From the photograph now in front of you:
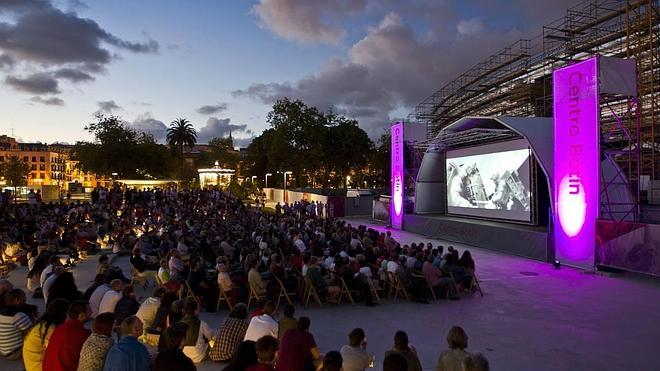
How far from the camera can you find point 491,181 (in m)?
19.6

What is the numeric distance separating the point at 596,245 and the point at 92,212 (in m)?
21.7

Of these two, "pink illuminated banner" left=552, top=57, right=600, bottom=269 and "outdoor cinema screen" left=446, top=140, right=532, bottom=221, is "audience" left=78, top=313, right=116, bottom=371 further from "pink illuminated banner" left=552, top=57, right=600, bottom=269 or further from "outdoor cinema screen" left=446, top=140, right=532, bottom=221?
"outdoor cinema screen" left=446, top=140, right=532, bottom=221

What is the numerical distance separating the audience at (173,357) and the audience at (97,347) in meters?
0.77

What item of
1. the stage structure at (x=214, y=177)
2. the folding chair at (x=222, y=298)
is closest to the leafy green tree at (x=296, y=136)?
the stage structure at (x=214, y=177)

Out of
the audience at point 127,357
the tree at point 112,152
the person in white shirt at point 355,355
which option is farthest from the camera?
the tree at point 112,152

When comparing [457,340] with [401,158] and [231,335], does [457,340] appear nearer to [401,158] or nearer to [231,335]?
[231,335]

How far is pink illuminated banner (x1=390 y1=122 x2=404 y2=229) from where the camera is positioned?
24.0m

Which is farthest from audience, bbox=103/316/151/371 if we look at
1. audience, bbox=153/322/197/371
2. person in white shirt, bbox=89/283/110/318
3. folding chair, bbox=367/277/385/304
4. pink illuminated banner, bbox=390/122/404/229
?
pink illuminated banner, bbox=390/122/404/229

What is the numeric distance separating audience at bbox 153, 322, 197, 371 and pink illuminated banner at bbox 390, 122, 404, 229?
2090cm

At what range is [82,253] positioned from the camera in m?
15.2

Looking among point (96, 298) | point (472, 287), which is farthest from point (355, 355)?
Result: point (472, 287)

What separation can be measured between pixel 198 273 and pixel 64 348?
4.35 m

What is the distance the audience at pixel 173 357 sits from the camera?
12.0 ft

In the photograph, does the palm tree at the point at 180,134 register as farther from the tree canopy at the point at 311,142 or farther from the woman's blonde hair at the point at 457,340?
the woman's blonde hair at the point at 457,340
